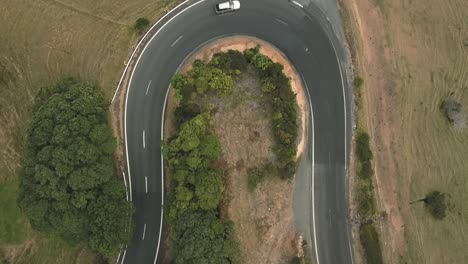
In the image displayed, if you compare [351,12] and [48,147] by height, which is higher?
[351,12]

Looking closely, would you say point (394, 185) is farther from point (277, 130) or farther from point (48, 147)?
point (48, 147)

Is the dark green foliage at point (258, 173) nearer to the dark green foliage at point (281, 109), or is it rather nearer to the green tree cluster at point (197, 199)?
the dark green foliage at point (281, 109)

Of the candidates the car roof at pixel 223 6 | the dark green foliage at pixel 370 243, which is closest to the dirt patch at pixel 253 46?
the car roof at pixel 223 6

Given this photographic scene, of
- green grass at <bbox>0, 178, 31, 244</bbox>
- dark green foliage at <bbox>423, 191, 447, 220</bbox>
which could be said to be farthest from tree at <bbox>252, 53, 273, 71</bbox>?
green grass at <bbox>0, 178, 31, 244</bbox>

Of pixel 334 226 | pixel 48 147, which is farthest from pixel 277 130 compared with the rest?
pixel 48 147

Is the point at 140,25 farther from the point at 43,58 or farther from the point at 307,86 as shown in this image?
the point at 307,86

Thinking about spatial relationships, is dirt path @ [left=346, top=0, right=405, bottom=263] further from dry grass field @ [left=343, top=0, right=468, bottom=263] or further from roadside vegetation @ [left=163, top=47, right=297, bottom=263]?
roadside vegetation @ [left=163, top=47, right=297, bottom=263]
